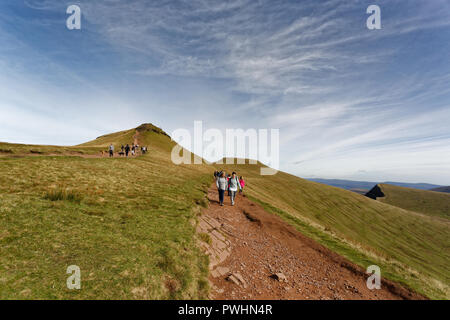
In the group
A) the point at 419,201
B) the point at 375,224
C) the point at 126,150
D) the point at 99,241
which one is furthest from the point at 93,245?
the point at 419,201

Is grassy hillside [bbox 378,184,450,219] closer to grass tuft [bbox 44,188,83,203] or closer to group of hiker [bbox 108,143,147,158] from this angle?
group of hiker [bbox 108,143,147,158]

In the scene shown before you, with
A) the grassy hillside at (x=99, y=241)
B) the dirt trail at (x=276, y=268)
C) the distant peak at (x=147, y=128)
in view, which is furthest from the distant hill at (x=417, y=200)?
the distant peak at (x=147, y=128)

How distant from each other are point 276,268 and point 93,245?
829 centimetres

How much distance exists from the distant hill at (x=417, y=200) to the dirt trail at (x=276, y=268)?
151m

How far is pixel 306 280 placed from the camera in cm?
809

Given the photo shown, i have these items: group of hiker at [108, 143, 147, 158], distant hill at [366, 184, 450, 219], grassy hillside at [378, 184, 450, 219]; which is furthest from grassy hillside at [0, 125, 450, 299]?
distant hill at [366, 184, 450, 219]

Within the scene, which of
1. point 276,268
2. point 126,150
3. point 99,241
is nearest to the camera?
point 99,241

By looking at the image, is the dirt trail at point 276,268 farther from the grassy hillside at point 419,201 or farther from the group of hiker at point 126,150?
the grassy hillside at point 419,201

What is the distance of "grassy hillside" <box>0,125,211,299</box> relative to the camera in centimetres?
495

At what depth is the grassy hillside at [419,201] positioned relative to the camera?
108 m

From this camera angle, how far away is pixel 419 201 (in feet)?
406

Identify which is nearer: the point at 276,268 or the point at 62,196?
the point at 276,268

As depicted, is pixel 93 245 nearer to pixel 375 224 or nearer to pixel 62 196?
pixel 62 196
